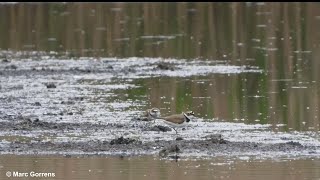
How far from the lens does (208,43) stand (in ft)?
107

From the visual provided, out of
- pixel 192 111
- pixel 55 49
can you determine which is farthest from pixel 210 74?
pixel 55 49

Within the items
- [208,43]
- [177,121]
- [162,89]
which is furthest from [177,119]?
[208,43]

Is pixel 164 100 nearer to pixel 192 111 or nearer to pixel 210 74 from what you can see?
pixel 192 111

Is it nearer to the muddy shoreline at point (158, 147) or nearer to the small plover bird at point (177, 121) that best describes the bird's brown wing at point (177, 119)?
the small plover bird at point (177, 121)

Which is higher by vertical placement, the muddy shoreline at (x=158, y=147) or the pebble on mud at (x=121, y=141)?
the pebble on mud at (x=121, y=141)

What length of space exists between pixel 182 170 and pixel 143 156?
1173 mm

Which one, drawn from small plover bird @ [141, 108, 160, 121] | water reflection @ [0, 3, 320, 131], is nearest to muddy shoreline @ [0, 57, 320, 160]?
small plover bird @ [141, 108, 160, 121]

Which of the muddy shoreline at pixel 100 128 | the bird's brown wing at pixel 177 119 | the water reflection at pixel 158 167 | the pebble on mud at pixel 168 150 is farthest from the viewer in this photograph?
the bird's brown wing at pixel 177 119

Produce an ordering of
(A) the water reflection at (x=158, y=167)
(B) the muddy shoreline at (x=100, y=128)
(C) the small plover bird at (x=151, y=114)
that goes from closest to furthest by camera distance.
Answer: (A) the water reflection at (x=158, y=167) < (B) the muddy shoreline at (x=100, y=128) < (C) the small plover bird at (x=151, y=114)

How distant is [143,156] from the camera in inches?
575

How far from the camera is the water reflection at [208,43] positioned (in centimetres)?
1988

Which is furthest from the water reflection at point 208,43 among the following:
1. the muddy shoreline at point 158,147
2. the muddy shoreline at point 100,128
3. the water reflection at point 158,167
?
the water reflection at point 158,167

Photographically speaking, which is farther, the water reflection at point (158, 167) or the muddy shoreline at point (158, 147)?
the muddy shoreline at point (158, 147)

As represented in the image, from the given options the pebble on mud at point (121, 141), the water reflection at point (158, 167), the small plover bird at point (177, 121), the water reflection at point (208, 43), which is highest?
the water reflection at point (208, 43)
